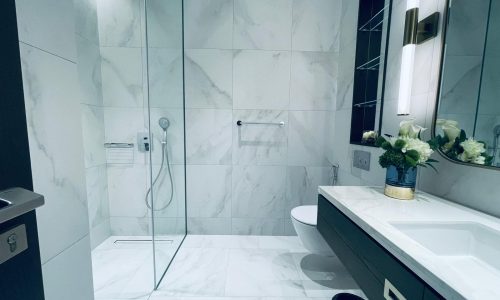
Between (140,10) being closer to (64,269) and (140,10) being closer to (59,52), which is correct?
(59,52)

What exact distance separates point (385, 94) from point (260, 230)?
63.7 inches

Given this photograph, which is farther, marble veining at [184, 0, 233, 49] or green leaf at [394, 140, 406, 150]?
marble veining at [184, 0, 233, 49]

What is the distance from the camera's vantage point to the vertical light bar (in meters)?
1.13

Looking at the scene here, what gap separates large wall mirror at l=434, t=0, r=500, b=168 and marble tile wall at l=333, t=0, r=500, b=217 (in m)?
0.04

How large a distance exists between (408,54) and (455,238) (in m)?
0.91

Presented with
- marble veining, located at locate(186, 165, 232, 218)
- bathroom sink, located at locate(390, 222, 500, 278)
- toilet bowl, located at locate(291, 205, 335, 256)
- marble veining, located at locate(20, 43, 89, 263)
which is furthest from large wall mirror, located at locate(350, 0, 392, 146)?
marble veining, located at locate(20, 43, 89, 263)

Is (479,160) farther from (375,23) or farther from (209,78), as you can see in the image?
(209,78)

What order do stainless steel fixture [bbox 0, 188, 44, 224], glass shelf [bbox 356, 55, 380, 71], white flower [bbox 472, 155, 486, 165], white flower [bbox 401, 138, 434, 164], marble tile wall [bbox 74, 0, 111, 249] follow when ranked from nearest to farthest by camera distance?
stainless steel fixture [bbox 0, 188, 44, 224] → white flower [bbox 472, 155, 486, 165] → white flower [bbox 401, 138, 434, 164] → glass shelf [bbox 356, 55, 380, 71] → marble tile wall [bbox 74, 0, 111, 249]

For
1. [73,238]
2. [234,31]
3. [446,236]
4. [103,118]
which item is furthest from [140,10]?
[446,236]

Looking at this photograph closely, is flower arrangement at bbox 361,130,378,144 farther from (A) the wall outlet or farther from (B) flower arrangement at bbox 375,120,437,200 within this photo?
(B) flower arrangement at bbox 375,120,437,200

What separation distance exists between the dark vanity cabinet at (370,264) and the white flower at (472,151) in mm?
559

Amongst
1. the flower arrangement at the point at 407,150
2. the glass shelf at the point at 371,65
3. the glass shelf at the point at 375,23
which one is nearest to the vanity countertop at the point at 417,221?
the flower arrangement at the point at 407,150

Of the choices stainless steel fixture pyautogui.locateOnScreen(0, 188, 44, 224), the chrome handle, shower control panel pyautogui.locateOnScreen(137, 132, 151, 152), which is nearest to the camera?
stainless steel fixture pyautogui.locateOnScreen(0, 188, 44, 224)

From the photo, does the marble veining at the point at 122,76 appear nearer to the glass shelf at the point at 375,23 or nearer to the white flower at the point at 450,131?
the glass shelf at the point at 375,23
